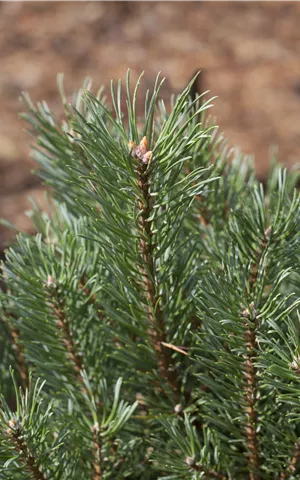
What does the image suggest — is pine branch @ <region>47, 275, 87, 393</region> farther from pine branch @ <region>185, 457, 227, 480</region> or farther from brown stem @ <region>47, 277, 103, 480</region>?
pine branch @ <region>185, 457, 227, 480</region>

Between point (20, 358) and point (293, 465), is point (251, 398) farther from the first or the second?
point (20, 358)

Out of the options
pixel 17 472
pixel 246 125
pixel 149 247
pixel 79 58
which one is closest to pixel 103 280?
pixel 149 247

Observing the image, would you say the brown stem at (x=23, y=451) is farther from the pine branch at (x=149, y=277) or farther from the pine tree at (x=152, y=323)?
the pine branch at (x=149, y=277)

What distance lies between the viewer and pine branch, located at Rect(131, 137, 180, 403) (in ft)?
1.35

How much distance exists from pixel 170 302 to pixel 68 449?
14cm

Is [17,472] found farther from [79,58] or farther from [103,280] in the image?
[79,58]

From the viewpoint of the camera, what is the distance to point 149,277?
0.46 metres

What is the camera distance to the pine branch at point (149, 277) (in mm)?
413

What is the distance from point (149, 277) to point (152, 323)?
1.8 inches

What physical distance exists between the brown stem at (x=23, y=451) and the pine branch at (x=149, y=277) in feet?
0.41

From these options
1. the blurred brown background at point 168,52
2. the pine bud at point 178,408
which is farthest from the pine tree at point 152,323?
the blurred brown background at point 168,52

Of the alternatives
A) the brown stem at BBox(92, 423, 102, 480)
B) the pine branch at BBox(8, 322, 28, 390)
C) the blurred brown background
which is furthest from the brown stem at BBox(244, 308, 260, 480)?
the blurred brown background

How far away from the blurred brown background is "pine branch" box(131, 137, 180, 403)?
142 centimetres

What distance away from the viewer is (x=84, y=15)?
2064 millimetres
